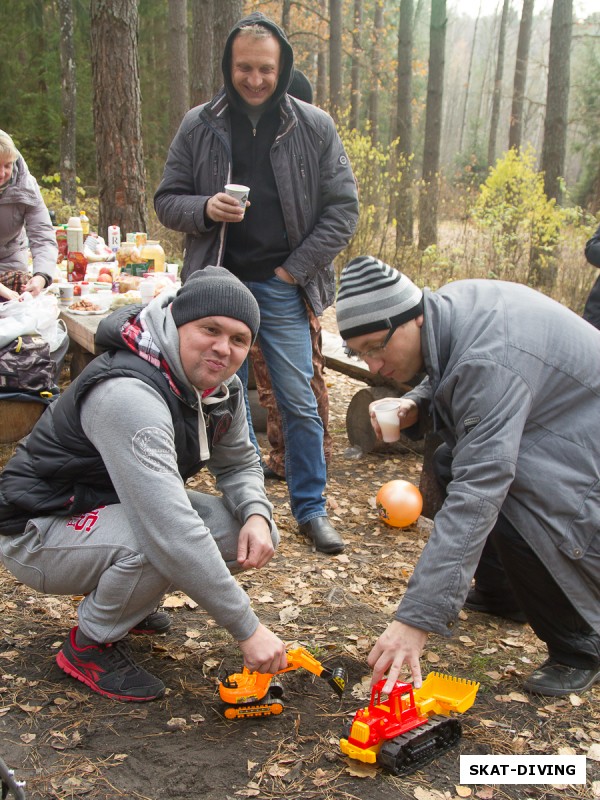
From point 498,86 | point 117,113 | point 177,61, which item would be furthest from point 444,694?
point 498,86

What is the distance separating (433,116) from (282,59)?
39.8 ft

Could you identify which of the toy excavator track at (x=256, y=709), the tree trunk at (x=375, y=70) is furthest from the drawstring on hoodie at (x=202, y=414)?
the tree trunk at (x=375, y=70)

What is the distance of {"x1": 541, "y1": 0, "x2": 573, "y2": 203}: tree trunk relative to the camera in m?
12.0

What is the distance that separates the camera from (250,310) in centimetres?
250

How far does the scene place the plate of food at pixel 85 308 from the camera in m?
5.26

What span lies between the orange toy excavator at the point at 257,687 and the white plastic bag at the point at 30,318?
296 centimetres

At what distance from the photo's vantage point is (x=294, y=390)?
3951 millimetres

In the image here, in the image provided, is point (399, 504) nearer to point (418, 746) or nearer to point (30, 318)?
point (418, 746)

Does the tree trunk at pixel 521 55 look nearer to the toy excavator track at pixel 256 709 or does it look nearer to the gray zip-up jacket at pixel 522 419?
the gray zip-up jacket at pixel 522 419

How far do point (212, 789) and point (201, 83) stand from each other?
10.5 meters

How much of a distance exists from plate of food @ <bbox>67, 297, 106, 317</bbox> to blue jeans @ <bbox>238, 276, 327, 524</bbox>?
5.50ft

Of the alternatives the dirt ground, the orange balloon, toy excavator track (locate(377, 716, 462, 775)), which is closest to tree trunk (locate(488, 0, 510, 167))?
the orange balloon

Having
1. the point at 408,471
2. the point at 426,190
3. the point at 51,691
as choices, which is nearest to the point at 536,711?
the point at 51,691

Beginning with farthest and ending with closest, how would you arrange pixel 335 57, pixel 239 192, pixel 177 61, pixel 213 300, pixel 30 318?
pixel 335 57
pixel 177 61
pixel 30 318
pixel 239 192
pixel 213 300
